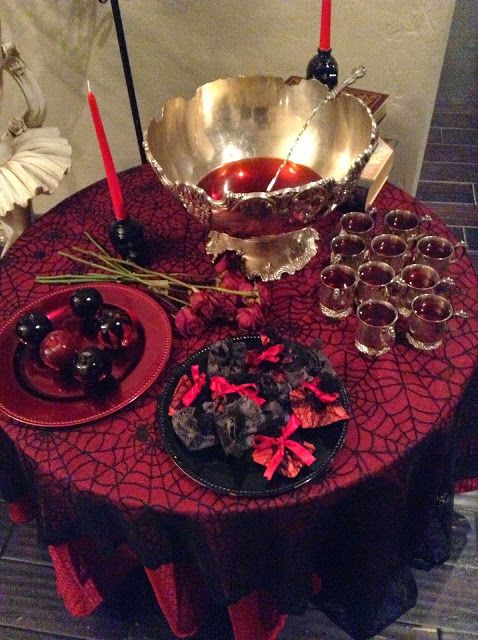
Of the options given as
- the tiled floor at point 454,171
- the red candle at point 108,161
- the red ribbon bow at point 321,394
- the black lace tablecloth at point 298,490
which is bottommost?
the tiled floor at point 454,171

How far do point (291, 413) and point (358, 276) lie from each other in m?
0.26

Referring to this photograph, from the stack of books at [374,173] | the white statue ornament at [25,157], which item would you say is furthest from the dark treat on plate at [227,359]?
the white statue ornament at [25,157]

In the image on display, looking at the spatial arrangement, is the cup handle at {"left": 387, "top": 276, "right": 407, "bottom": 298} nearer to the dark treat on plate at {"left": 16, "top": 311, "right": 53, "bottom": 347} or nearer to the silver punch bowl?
the silver punch bowl

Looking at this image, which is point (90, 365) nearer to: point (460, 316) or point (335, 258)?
point (335, 258)

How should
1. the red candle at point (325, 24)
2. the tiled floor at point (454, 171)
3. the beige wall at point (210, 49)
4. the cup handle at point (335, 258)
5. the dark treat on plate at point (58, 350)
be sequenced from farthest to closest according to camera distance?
the tiled floor at point (454, 171)
the beige wall at point (210, 49)
the red candle at point (325, 24)
the cup handle at point (335, 258)
the dark treat on plate at point (58, 350)

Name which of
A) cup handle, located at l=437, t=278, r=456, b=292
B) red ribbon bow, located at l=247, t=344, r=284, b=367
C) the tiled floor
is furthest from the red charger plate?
the tiled floor

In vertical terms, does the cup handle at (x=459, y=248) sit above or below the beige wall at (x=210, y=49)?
below

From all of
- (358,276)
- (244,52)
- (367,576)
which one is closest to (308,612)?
(367,576)

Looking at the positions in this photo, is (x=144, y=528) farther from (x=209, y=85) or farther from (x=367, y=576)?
(x=209, y=85)

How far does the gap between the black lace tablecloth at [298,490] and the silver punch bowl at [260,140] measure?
52 mm

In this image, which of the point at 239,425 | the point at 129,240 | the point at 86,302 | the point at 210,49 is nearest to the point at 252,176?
the point at 129,240

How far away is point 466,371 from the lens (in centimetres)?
79

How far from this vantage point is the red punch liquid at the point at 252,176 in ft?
3.14

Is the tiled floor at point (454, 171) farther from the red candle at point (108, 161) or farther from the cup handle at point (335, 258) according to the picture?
the red candle at point (108, 161)
